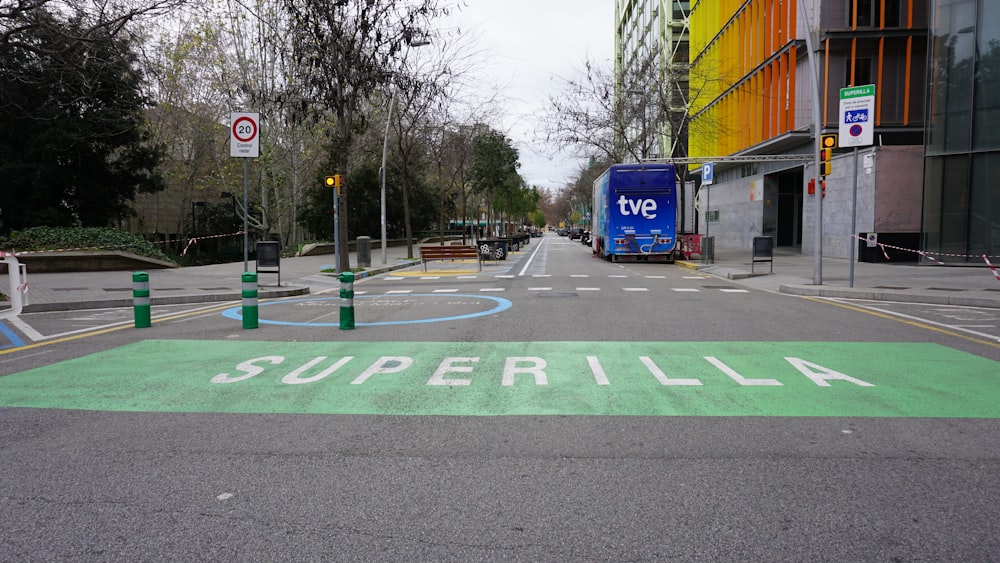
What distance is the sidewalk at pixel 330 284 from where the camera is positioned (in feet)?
45.2

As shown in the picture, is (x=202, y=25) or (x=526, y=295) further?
(x=202, y=25)

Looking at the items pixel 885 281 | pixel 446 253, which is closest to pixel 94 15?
pixel 446 253

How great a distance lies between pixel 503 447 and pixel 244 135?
1236cm

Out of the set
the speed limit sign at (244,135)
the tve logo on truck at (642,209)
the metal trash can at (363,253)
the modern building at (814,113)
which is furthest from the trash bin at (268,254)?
the tve logo on truck at (642,209)

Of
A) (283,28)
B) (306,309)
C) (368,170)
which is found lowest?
(306,309)

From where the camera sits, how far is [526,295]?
49.6ft

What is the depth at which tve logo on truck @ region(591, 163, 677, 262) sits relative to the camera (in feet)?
90.0

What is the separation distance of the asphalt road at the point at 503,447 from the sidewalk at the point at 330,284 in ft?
16.4

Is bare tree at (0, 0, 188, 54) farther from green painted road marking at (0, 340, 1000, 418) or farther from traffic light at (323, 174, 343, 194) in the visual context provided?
green painted road marking at (0, 340, 1000, 418)

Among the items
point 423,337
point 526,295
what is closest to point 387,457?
point 423,337

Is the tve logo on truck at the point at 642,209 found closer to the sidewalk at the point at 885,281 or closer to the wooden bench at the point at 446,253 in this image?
the sidewalk at the point at 885,281

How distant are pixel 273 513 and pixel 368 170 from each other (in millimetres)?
42360

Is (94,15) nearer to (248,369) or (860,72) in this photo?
(248,369)

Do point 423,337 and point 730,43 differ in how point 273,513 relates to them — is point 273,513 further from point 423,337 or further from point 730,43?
point 730,43
